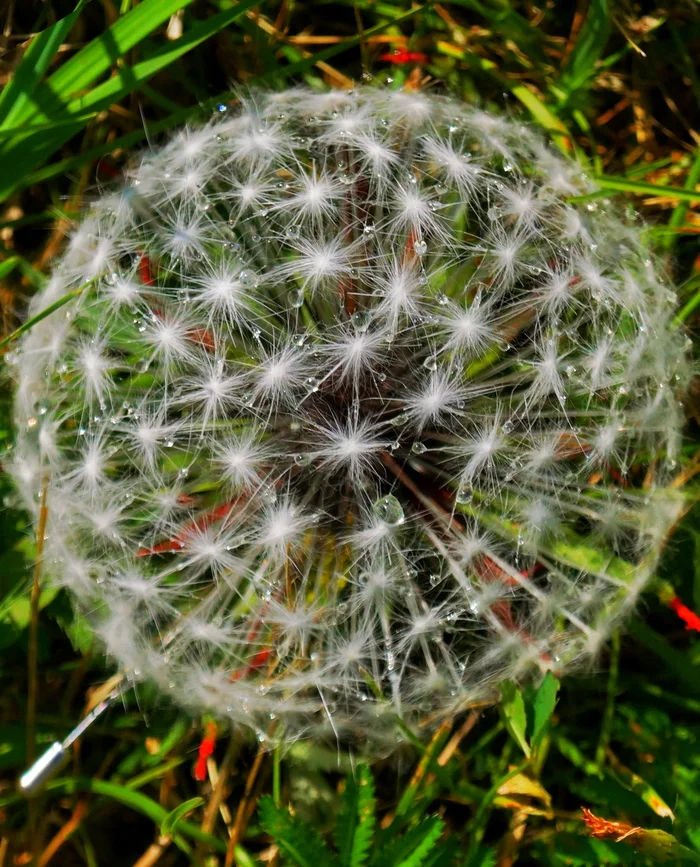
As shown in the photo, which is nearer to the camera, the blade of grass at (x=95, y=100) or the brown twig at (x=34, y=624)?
the brown twig at (x=34, y=624)

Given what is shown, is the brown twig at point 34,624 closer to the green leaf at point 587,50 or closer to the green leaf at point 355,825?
the green leaf at point 355,825

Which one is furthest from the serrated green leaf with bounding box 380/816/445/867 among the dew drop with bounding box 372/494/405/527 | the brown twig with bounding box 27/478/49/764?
the brown twig with bounding box 27/478/49/764

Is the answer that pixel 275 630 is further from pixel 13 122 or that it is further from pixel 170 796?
pixel 13 122

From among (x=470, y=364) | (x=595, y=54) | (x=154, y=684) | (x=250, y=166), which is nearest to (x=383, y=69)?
(x=595, y=54)

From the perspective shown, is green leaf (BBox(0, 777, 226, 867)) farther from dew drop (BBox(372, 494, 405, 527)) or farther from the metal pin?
dew drop (BBox(372, 494, 405, 527))

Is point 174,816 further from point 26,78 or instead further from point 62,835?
point 26,78

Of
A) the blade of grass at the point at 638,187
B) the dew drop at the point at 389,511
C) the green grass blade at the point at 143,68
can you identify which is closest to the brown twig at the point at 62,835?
the dew drop at the point at 389,511
